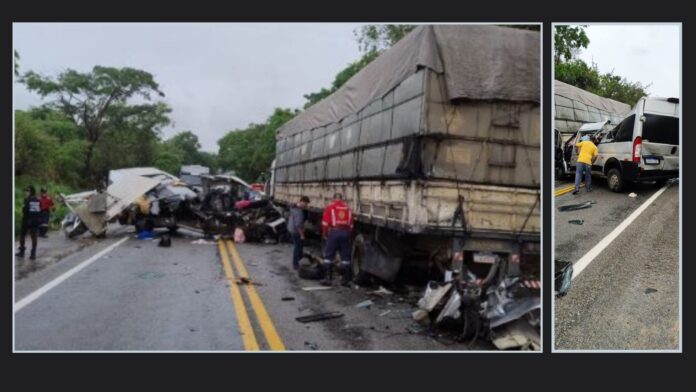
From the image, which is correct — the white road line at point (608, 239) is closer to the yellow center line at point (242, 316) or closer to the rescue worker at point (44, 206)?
the yellow center line at point (242, 316)

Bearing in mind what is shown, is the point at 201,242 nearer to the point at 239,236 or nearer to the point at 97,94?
the point at 239,236

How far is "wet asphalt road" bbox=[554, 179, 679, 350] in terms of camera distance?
5.24m

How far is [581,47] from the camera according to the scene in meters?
5.44

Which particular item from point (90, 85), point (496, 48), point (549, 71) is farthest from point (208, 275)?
point (549, 71)

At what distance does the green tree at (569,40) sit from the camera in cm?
543

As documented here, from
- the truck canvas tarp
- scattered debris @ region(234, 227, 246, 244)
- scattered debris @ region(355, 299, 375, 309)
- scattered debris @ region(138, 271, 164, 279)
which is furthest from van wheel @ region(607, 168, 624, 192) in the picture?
scattered debris @ region(234, 227, 246, 244)

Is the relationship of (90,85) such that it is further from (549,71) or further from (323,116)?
(549,71)

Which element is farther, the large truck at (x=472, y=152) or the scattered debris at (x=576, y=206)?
the large truck at (x=472, y=152)

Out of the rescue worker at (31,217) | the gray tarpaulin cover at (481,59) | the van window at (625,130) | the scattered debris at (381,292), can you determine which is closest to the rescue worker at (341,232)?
the scattered debris at (381,292)

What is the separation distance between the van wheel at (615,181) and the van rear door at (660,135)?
246 millimetres

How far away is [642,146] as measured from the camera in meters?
5.67

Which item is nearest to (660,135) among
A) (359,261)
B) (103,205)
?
(359,261)

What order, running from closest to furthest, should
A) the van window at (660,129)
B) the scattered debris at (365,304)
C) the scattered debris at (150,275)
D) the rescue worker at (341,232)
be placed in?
the van window at (660,129)
the scattered debris at (365,304)
the rescue worker at (341,232)
the scattered debris at (150,275)

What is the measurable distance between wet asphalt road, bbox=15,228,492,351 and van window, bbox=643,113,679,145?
2.49m
